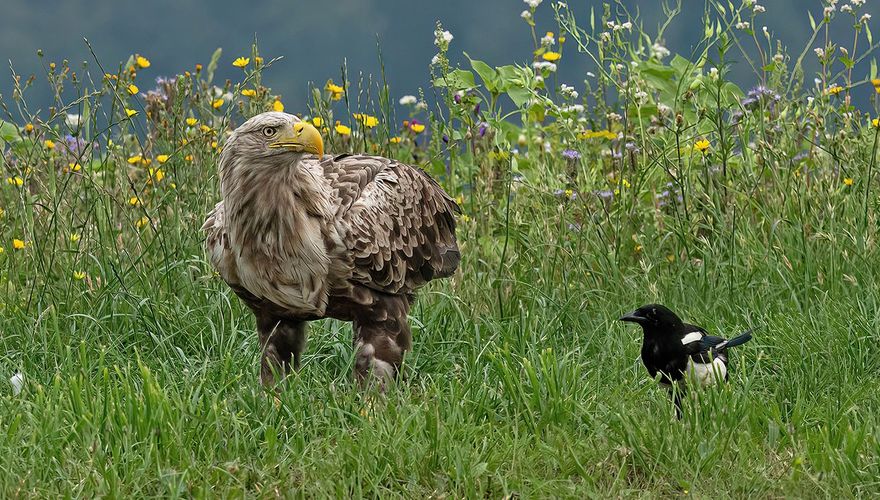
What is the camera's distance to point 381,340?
550cm

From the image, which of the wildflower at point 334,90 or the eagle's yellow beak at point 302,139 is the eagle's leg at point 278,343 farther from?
the wildflower at point 334,90

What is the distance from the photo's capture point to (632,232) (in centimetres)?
738

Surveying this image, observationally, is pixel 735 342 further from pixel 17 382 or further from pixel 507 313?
pixel 17 382

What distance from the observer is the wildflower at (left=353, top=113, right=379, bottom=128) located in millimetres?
7164

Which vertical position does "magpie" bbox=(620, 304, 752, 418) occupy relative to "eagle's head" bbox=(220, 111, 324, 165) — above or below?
below

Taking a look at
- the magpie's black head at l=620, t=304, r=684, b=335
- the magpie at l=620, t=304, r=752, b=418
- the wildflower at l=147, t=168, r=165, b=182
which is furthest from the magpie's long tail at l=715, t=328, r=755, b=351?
the wildflower at l=147, t=168, r=165, b=182

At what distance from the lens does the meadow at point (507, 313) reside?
14.7ft

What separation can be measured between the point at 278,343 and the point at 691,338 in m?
1.78

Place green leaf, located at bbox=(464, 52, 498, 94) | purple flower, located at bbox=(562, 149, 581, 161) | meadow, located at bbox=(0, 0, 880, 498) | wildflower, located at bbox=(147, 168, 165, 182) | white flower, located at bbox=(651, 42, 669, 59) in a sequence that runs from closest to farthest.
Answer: meadow, located at bbox=(0, 0, 880, 498) < wildflower, located at bbox=(147, 168, 165, 182) < purple flower, located at bbox=(562, 149, 581, 161) < green leaf, located at bbox=(464, 52, 498, 94) < white flower, located at bbox=(651, 42, 669, 59)

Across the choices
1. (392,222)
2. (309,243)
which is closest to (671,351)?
(392,222)

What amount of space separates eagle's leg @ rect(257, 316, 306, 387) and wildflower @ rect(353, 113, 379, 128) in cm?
174

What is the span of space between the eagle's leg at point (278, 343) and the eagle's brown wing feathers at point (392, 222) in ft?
1.47

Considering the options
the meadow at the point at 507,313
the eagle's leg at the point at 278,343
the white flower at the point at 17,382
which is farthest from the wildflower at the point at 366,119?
the white flower at the point at 17,382

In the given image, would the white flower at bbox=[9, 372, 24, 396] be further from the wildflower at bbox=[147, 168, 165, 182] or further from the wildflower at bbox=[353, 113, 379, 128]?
the wildflower at bbox=[353, 113, 379, 128]
